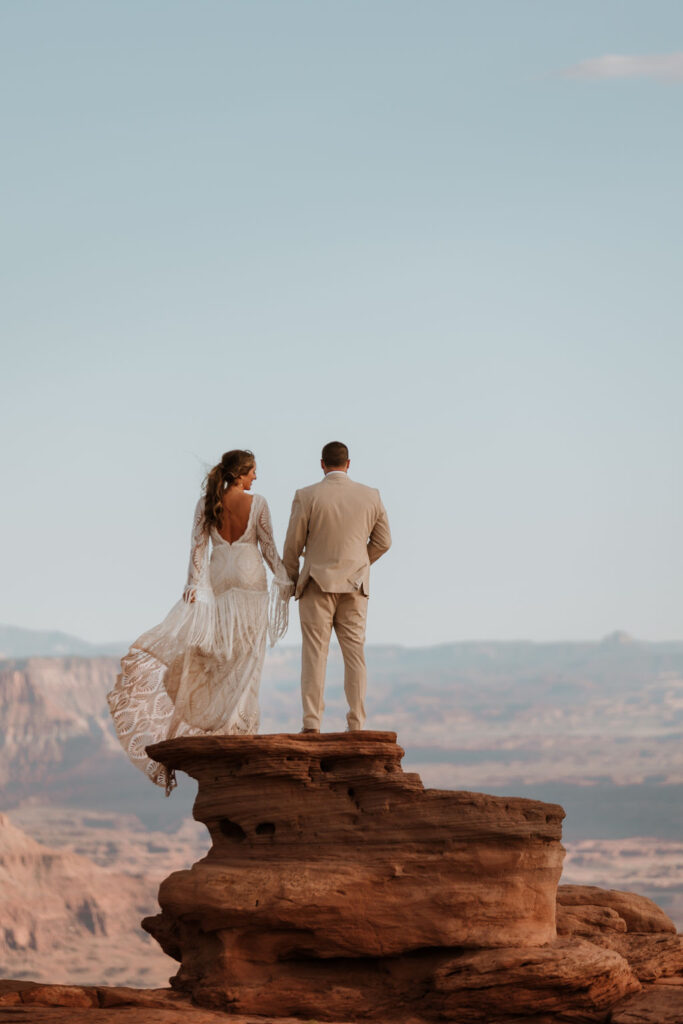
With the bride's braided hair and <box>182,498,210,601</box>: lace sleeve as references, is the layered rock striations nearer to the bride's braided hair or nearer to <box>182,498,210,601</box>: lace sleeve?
<box>182,498,210,601</box>: lace sleeve

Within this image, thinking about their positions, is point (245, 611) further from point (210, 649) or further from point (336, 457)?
point (336, 457)

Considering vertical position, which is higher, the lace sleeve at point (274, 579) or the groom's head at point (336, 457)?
the groom's head at point (336, 457)

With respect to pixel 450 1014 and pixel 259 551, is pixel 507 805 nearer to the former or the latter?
pixel 450 1014

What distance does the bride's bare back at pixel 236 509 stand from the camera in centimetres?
1680

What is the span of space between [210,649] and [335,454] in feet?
9.05

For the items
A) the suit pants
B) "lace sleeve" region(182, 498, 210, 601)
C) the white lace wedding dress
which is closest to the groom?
the suit pants

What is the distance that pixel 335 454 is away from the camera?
54.8 ft

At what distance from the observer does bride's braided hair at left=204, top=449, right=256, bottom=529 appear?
16750 millimetres

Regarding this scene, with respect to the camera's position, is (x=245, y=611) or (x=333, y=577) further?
(x=245, y=611)

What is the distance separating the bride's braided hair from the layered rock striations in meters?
2.60

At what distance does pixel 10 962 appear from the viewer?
4028 inches

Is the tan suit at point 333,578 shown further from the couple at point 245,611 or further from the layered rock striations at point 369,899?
the layered rock striations at point 369,899

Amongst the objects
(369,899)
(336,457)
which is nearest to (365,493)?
(336,457)

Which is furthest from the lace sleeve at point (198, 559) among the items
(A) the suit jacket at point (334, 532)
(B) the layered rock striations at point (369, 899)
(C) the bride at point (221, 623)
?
(B) the layered rock striations at point (369, 899)
